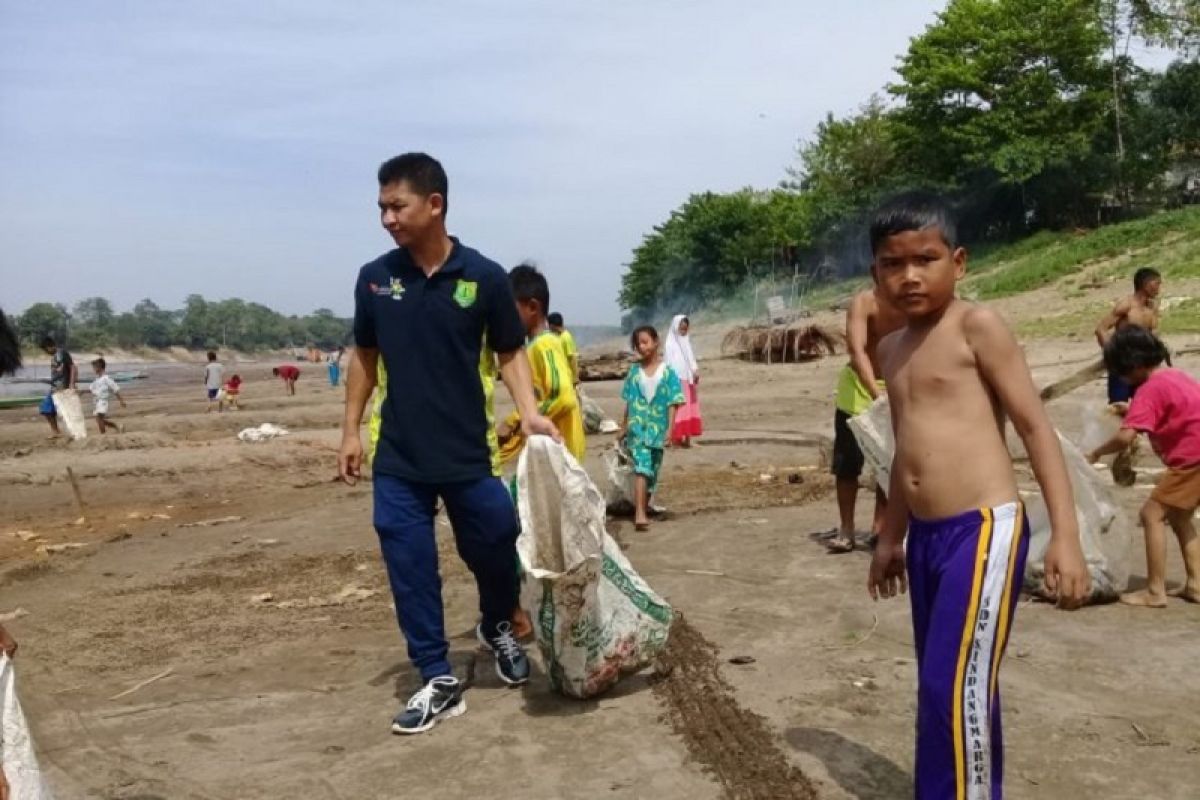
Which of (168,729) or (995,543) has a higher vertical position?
(995,543)

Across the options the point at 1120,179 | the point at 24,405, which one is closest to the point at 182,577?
the point at 24,405

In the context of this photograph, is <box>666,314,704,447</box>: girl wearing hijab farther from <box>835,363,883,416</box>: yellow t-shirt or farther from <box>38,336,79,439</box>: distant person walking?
<box>38,336,79,439</box>: distant person walking

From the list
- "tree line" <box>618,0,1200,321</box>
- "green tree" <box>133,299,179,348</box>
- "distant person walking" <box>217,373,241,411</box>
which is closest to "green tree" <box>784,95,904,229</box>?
"tree line" <box>618,0,1200,321</box>

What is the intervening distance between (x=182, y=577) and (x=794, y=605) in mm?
4069

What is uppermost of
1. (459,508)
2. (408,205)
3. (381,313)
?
(408,205)

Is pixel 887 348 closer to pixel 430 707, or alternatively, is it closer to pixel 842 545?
pixel 430 707

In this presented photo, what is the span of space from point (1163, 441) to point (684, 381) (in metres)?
7.44

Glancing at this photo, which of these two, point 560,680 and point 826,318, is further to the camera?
point 826,318

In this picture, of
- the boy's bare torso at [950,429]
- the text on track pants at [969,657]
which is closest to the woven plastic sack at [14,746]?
the text on track pants at [969,657]

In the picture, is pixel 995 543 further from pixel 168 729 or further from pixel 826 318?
pixel 826 318

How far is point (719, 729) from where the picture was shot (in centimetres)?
381

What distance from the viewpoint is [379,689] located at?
4559mm

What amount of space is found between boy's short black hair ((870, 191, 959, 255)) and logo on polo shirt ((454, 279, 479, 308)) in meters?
1.73

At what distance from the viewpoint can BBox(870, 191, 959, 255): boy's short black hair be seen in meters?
2.88
